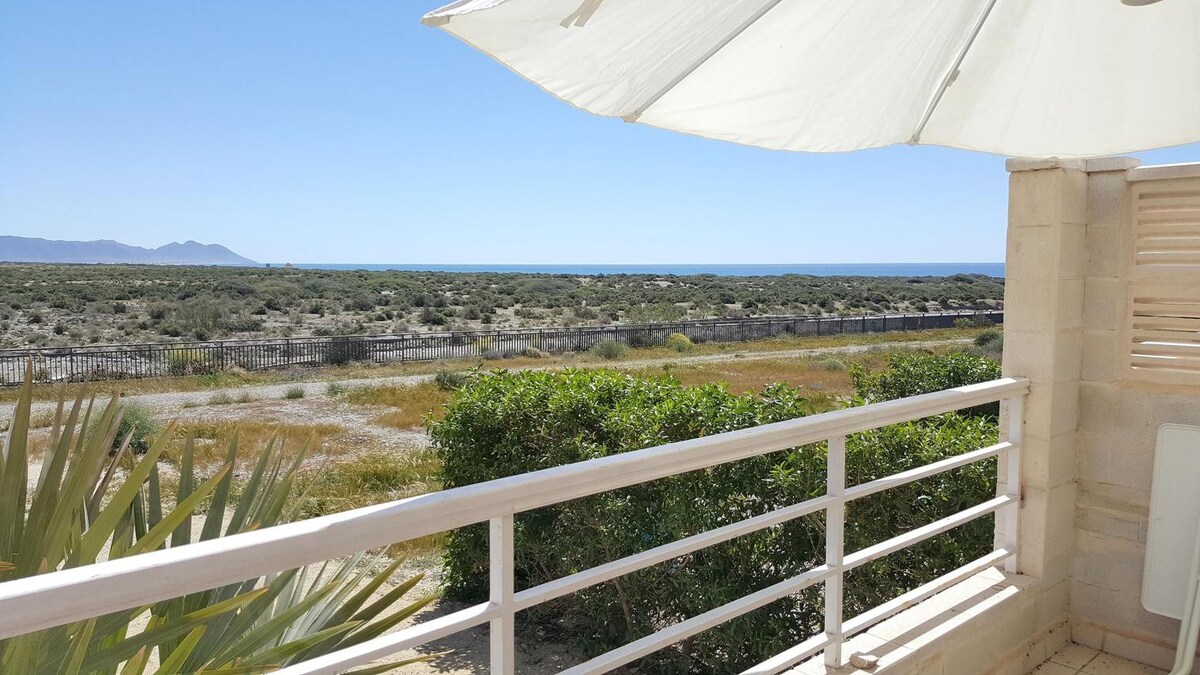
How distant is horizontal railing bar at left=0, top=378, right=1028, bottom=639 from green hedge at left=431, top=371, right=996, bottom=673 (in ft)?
8.63

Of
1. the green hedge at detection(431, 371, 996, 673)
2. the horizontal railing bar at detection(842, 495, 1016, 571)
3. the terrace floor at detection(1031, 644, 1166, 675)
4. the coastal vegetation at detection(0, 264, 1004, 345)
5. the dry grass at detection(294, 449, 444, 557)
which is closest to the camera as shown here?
the horizontal railing bar at detection(842, 495, 1016, 571)

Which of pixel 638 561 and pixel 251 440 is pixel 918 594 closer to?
pixel 638 561

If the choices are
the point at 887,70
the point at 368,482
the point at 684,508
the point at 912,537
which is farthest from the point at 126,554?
the point at 368,482

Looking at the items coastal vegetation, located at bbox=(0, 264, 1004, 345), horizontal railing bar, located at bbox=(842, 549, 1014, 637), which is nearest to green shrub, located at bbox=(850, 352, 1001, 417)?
horizontal railing bar, located at bbox=(842, 549, 1014, 637)

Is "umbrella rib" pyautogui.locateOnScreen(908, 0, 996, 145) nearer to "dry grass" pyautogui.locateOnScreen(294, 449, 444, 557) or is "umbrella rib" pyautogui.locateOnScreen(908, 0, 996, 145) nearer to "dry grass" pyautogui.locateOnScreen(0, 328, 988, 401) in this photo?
"dry grass" pyautogui.locateOnScreen(294, 449, 444, 557)

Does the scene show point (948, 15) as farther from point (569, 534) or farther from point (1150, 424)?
point (569, 534)

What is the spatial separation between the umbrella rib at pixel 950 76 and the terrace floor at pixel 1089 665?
191 centimetres

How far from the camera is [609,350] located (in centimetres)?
2962

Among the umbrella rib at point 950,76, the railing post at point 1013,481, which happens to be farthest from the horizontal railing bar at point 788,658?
the umbrella rib at point 950,76

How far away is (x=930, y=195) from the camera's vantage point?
75500 mm

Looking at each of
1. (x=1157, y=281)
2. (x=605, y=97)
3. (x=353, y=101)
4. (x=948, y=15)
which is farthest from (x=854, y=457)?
(x=353, y=101)

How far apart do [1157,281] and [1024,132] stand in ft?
2.68

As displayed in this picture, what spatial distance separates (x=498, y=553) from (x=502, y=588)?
58mm

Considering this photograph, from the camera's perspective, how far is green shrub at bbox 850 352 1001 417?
6945 mm
